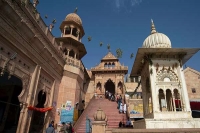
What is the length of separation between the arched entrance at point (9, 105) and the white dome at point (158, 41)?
12.1 metres

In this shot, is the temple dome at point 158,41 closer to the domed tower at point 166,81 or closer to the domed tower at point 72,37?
the domed tower at point 166,81

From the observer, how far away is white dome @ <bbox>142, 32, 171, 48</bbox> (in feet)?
31.4

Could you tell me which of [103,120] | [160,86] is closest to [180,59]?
[160,86]

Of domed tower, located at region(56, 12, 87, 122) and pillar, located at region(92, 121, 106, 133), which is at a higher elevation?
domed tower, located at region(56, 12, 87, 122)

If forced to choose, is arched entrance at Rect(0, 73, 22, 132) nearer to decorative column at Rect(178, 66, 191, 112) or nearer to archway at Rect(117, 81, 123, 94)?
decorative column at Rect(178, 66, 191, 112)

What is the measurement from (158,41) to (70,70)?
10.5m

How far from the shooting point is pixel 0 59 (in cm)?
845

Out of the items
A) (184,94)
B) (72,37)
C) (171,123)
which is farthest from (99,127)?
(72,37)

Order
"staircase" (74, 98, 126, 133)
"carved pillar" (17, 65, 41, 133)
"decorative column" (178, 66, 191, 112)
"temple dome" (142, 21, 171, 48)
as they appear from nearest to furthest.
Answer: "decorative column" (178, 66, 191, 112) < "temple dome" (142, 21, 171, 48) < "carved pillar" (17, 65, 41, 133) < "staircase" (74, 98, 126, 133)

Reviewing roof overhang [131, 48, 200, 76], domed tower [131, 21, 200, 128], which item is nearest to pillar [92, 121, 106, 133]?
domed tower [131, 21, 200, 128]

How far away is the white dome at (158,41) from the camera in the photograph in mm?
9562

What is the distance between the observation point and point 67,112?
49.2ft

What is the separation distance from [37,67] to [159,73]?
931 centimetres

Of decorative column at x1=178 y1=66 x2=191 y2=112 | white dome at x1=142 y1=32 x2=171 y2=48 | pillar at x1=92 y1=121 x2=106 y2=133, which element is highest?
white dome at x1=142 y1=32 x2=171 y2=48
